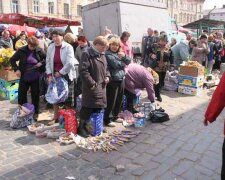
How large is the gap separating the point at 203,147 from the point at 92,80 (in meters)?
2.21

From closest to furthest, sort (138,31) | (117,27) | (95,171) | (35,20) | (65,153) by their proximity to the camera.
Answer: (95,171), (65,153), (117,27), (138,31), (35,20)

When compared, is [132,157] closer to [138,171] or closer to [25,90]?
[138,171]

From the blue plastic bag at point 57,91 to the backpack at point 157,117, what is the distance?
1.85m

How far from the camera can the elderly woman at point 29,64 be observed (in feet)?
19.8

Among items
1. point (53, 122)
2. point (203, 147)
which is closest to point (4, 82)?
point (53, 122)

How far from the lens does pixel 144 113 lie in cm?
642

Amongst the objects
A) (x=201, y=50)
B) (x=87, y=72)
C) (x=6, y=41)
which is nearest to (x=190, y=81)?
(x=201, y=50)

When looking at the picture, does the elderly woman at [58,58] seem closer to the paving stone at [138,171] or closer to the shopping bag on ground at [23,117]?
the shopping bag on ground at [23,117]

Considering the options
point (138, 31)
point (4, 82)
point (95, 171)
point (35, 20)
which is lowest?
point (95, 171)

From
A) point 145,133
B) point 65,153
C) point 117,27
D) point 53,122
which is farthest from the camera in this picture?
point 117,27

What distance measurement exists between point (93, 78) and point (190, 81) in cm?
451

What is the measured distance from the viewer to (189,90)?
8.87 m

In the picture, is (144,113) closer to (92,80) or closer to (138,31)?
(92,80)

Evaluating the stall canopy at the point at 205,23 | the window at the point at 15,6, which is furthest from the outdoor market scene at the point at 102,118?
the window at the point at 15,6
